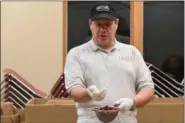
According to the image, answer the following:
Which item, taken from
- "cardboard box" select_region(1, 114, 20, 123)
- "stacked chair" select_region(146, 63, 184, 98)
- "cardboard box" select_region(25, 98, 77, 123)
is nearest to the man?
"cardboard box" select_region(25, 98, 77, 123)

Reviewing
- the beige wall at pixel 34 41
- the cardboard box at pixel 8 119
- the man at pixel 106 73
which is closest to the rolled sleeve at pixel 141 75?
the man at pixel 106 73

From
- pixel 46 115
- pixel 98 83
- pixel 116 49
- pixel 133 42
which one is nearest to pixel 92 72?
pixel 98 83

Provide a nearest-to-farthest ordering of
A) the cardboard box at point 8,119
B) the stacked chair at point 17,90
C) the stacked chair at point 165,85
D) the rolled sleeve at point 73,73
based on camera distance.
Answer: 1. the rolled sleeve at point 73,73
2. the cardboard box at point 8,119
3. the stacked chair at point 165,85
4. the stacked chair at point 17,90

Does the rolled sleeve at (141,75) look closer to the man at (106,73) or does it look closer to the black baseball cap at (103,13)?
the man at (106,73)

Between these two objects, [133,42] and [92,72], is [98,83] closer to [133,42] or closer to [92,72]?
[92,72]

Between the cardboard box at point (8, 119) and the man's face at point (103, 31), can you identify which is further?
the cardboard box at point (8, 119)

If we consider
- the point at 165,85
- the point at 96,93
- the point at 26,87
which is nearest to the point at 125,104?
the point at 96,93

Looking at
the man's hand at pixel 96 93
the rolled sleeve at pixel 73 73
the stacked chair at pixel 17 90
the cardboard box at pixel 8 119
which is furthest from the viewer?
the stacked chair at pixel 17 90

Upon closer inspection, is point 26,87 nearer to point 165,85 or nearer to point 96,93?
point 165,85

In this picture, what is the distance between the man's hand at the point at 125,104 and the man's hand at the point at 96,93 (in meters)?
0.07

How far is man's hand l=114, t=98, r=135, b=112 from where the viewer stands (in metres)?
1.49

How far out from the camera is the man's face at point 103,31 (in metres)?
1.60

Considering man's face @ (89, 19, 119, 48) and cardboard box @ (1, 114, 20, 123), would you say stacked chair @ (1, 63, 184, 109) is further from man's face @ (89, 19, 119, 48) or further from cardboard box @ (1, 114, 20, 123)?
man's face @ (89, 19, 119, 48)

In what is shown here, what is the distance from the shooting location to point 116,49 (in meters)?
1.65
